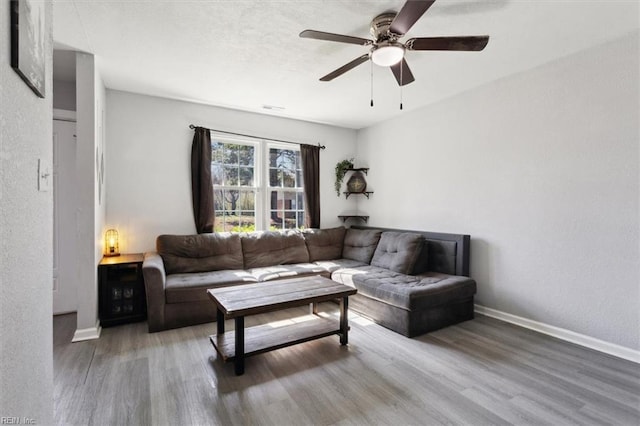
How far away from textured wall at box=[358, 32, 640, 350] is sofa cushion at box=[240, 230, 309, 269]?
1.91 m

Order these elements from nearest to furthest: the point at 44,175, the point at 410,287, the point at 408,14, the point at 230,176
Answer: the point at 44,175 < the point at 408,14 < the point at 410,287 < the point at 230,176

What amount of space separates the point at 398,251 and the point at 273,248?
1.74 meters

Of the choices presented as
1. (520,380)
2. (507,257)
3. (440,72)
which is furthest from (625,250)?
(440,72)

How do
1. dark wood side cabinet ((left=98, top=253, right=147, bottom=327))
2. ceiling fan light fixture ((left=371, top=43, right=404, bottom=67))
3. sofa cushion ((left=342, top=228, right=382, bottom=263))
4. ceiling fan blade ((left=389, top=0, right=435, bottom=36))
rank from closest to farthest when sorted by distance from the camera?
ceiling fan blade ((left=389, top=0, right=435, bottom=36)), ceiling fan light fixture ((left=371, top=43, right=404, bottom=67)), dark wood side cabinet ((left=98, top=253, right=147, bottom=327)), sofa cushion ((left=342, top=228, right=382, bottom=263))

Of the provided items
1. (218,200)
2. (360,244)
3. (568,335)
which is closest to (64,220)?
(218,200)

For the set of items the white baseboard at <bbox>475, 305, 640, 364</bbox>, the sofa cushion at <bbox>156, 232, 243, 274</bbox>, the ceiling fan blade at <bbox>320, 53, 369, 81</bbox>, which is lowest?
the white baseboard at <bbox>475, 305, 640, 364</bbox>

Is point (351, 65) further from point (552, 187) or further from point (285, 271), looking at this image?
point (285, 271)

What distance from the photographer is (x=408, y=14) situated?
69.6 inches

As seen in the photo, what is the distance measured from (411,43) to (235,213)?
10.8 feet

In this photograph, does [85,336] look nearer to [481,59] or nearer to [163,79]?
[163,79]

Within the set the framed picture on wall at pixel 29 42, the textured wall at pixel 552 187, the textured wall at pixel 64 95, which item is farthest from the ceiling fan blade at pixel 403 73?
the textured wall at pixel 64 95

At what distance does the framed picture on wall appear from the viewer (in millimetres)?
808

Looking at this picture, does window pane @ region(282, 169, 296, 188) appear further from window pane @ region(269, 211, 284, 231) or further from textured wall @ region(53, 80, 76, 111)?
textured wall @ region(53, 80, 76, 111)

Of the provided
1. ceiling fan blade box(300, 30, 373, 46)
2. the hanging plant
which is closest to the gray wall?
ceiling fan blade box(300, 30, 373, 46)
